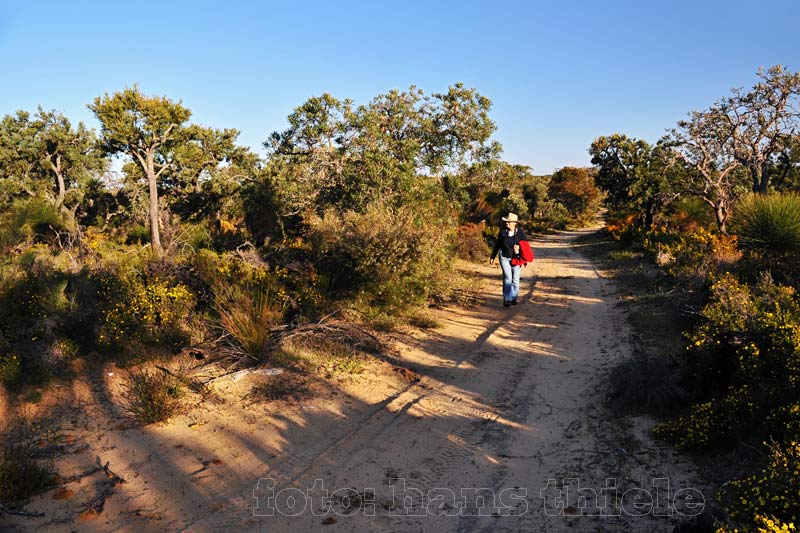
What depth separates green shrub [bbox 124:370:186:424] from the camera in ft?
18.0

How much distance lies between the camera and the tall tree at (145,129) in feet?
63.0

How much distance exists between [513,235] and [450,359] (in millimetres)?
3076

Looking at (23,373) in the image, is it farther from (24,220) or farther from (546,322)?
(546,322)

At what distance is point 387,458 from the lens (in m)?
4.73

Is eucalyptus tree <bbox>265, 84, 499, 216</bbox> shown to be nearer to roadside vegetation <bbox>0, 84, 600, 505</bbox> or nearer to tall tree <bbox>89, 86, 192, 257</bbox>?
roadside vegetation <bbox>0, 84, 600, 505</bbox>

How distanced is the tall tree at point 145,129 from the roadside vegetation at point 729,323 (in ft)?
52.9

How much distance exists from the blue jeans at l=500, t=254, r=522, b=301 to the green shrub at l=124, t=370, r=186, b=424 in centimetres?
597

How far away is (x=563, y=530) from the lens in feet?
11.8

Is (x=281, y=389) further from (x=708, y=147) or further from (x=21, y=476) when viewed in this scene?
(x=708, y=147)

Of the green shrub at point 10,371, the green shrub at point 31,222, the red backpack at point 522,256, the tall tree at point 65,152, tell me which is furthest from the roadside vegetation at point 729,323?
the tall tree at point 65,152

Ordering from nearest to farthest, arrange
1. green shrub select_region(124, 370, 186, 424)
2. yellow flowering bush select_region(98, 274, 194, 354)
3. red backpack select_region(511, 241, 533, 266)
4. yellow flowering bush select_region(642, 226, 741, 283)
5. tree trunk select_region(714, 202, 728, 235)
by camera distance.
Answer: green shrub select_region(124, 370, 186, 424) < yellow flowering bush select_region(98, 274, 194, 354) < red backpack select_region(511, 241, 533, 266) < yellow flowering bush select_region(642, 226, 741, 283) < tree trunk select_region(714, 202, 728, 235)

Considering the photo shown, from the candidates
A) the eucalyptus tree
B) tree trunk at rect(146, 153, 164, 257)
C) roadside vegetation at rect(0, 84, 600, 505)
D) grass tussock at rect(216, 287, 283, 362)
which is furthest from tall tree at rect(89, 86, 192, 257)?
grass tussock at rect(216, 287, 283, 362)

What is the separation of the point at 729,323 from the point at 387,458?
3.67m

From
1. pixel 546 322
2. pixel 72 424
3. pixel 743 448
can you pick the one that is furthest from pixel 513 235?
pixel 72 424
